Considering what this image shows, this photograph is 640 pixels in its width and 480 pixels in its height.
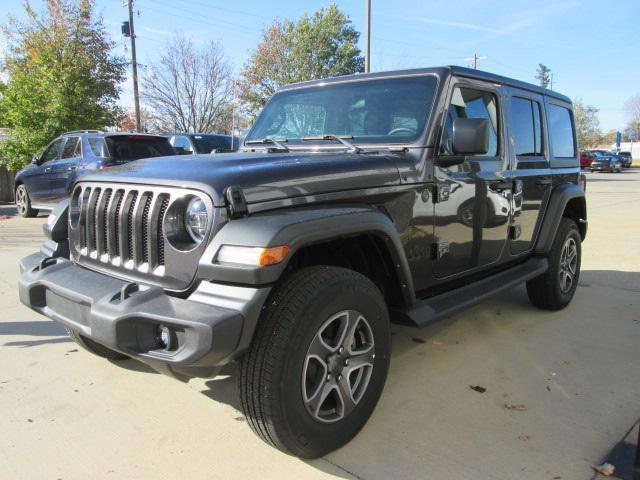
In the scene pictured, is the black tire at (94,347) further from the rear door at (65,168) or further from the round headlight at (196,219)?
the rear door at (65,168)

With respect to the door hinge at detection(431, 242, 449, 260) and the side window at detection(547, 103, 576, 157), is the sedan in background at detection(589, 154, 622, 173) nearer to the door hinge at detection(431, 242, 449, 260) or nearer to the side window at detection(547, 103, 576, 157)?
the side window at detection(547, 103, 576, 157)

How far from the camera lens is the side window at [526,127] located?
13.4 ft

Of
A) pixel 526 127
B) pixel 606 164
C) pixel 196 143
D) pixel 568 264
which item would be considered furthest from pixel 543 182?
pixel 606 164

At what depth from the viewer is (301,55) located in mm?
24203

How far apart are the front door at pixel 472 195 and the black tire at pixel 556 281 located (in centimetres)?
89

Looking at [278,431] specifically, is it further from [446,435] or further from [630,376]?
[630,376]

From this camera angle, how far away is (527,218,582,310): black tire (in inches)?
180

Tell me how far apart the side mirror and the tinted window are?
8367 mm

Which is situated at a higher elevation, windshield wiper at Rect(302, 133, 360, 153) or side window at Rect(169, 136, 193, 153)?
side window at Rect(169, 136, 193, 153)

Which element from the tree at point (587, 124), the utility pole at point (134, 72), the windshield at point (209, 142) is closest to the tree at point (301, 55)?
the utility pole at point (134, 72)

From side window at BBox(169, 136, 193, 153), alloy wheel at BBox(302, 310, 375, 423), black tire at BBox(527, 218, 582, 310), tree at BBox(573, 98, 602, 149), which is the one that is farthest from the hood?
tree at BBox(573, 98, 602, 149)

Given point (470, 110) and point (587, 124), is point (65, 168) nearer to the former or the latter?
point (470, 110)

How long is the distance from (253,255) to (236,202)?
267 mm

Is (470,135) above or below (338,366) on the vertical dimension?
above
